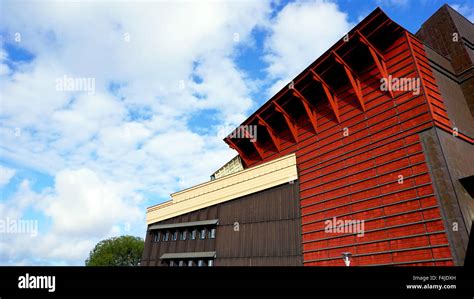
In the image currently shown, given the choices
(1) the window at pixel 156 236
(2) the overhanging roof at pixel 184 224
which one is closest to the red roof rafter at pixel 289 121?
(2) the overhanging roof at pixel 184 224

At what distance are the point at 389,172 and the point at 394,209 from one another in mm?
2153

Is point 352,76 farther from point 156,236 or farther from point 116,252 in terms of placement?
point 116,252

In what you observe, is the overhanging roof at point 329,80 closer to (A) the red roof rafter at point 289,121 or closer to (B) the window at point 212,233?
(A) the red roof rafter at point 289,121

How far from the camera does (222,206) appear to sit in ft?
86.1

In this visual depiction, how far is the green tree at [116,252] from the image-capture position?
74.4 metres

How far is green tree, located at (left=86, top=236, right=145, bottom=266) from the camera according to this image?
74.4m

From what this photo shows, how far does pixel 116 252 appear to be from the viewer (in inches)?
2975

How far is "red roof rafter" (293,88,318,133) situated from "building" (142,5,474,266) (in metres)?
0.12

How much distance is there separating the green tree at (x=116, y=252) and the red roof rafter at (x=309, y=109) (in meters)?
70.6

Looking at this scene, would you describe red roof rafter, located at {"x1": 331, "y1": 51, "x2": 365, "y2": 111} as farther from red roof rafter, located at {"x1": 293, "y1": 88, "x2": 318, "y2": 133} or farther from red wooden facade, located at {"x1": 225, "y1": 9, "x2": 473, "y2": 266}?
red roof rafter, located at {"x1": 293, "y1": 88, "x2": 318, "y2": 133}

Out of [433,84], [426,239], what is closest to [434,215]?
[426,239]
